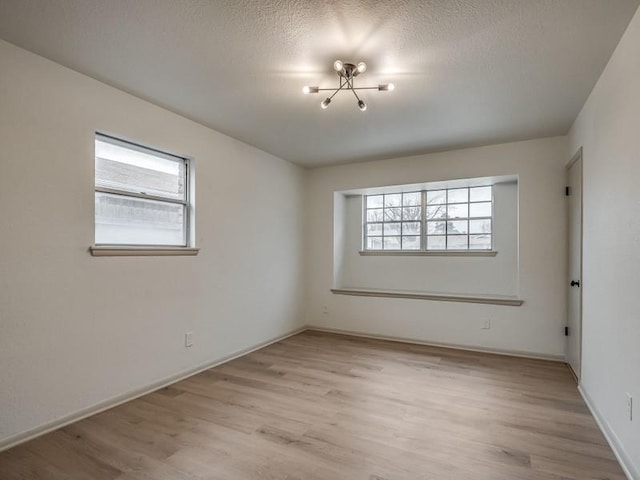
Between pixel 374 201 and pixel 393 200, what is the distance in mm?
306

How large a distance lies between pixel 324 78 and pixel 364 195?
292 centimetres

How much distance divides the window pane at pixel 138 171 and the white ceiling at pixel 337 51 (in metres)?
0.50

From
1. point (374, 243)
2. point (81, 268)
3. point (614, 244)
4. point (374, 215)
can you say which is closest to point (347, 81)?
point (614, 244)

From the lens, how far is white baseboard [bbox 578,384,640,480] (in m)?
1.81

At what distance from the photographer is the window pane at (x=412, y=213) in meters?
4.99

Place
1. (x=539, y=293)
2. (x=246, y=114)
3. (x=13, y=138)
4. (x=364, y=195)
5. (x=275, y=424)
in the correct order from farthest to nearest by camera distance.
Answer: (x=364, y=195), (x=539, y=293), (x=246, y=114), (x=275, y=424), (x=13, y=138)

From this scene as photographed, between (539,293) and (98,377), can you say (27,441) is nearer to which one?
(98,377)

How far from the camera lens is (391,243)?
518cm

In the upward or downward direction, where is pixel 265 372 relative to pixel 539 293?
downward

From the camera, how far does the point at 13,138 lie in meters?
2.15

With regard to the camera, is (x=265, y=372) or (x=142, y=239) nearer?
(x=142, y=239)

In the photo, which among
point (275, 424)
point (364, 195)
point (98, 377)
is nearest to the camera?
point (275, 424)

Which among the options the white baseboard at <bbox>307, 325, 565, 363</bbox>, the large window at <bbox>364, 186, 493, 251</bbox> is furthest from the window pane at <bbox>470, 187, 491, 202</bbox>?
the white baseboard at <bbox>307, 325, 565, 363</bbox>

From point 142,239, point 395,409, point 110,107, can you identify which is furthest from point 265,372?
point 110,107
